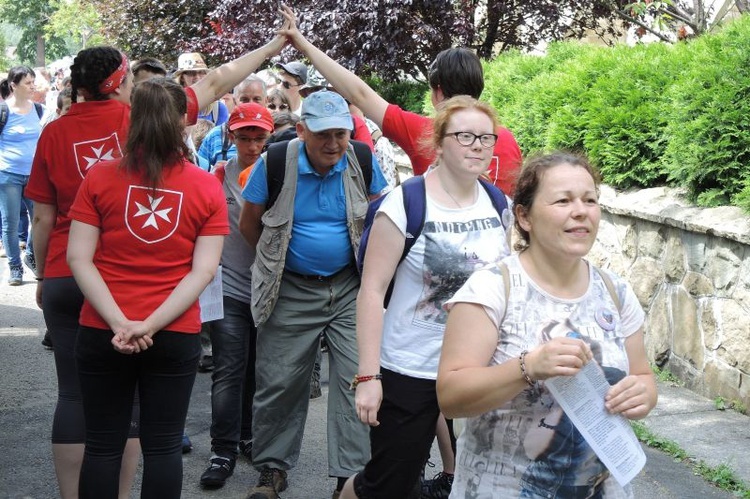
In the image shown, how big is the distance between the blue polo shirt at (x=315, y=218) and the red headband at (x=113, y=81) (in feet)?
2.93

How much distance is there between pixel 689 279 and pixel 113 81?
418cm

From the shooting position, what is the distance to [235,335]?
18.6 ft

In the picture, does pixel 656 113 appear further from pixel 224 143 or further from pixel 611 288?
pixel 611 288

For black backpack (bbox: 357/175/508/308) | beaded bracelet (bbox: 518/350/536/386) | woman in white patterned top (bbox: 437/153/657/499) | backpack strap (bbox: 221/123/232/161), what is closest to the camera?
beaded bracelet (bbox: 518/350/536/386)

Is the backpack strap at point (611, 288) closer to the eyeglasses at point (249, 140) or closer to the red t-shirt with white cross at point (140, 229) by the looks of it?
the red t-shirt with white cross at point (140, 229)

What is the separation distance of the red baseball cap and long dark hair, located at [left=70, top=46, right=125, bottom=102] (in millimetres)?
1478

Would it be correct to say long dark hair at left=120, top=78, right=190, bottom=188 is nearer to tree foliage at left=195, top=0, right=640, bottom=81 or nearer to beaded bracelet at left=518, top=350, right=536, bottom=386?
beaded bracelet at left=518, top=350, right=536, bottom=386

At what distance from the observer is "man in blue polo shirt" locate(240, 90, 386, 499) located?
4.98 meters

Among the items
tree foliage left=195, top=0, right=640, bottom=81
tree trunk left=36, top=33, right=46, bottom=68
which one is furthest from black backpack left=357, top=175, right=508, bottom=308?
tree trunk left=36, top=33, right=46, bottom=68

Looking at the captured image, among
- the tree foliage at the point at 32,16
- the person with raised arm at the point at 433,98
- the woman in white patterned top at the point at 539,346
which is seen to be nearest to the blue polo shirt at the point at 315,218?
the person with raised arm at the point at 433,98

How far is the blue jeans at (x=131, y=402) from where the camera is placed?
3.91 meters

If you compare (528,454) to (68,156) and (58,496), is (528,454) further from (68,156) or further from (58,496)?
(58,496)

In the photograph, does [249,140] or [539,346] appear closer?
[539,346]

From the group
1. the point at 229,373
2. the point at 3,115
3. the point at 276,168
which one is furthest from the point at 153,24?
the point at 276,168
